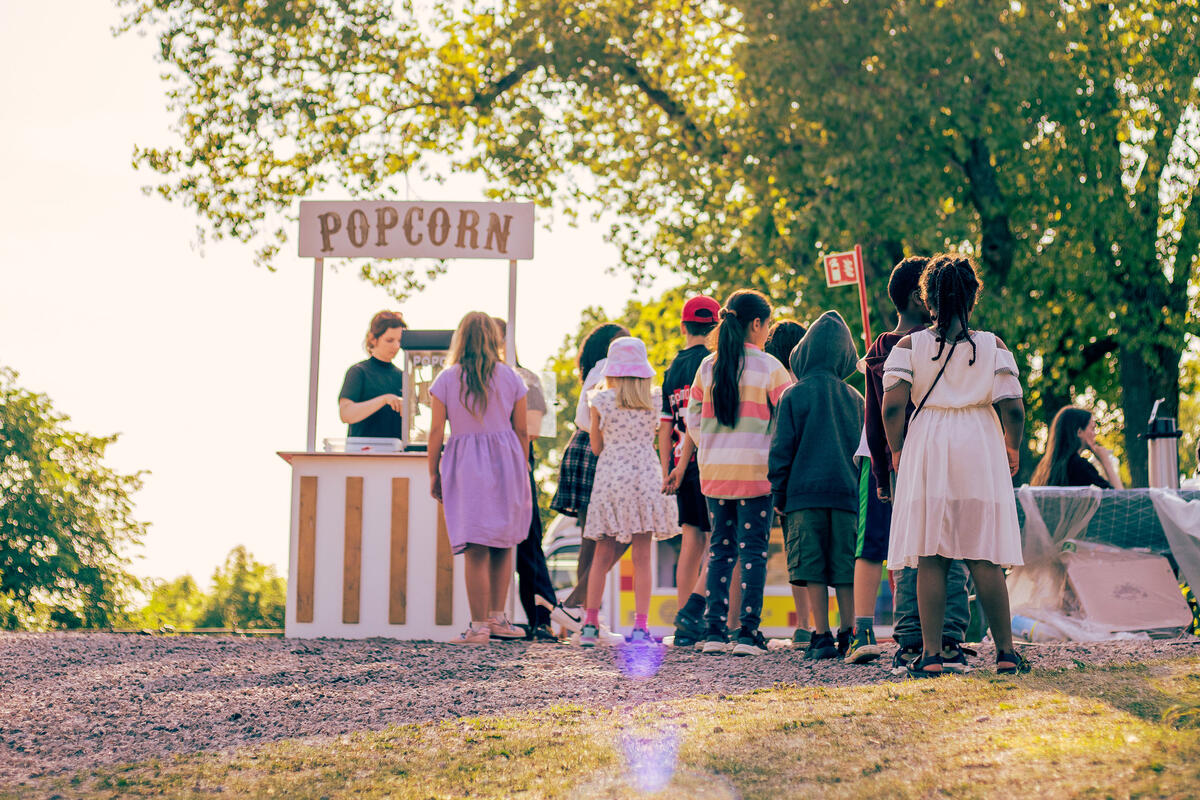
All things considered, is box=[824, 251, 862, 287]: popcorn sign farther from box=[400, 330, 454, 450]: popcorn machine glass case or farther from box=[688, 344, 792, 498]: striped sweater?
box=[688, 344, 792, 498]: striped sweater

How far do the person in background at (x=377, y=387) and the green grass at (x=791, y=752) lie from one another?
411 centimetres

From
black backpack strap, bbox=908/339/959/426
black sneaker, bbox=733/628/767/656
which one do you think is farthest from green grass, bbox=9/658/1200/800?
black sneaker, bbox=733/628/767/656

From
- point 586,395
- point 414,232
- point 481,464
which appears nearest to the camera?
point 481,464

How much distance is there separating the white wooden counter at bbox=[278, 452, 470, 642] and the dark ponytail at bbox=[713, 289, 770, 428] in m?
2.33

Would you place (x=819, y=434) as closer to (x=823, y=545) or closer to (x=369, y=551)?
(x=823, y=545)

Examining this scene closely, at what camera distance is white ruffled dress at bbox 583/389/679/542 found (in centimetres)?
785

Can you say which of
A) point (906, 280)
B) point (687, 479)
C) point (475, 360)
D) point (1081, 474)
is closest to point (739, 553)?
point (687, 479)

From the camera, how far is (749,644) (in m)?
7.03

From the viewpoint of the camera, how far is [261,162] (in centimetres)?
1975

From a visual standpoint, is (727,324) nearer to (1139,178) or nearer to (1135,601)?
(1135,601)

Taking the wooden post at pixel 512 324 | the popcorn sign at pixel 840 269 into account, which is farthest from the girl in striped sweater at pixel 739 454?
the popcorn sign at pixel 840 269

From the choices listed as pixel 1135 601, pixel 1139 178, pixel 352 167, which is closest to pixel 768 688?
pixel 1135 601

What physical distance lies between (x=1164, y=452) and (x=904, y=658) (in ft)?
14.8

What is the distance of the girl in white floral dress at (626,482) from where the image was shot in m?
7.82
